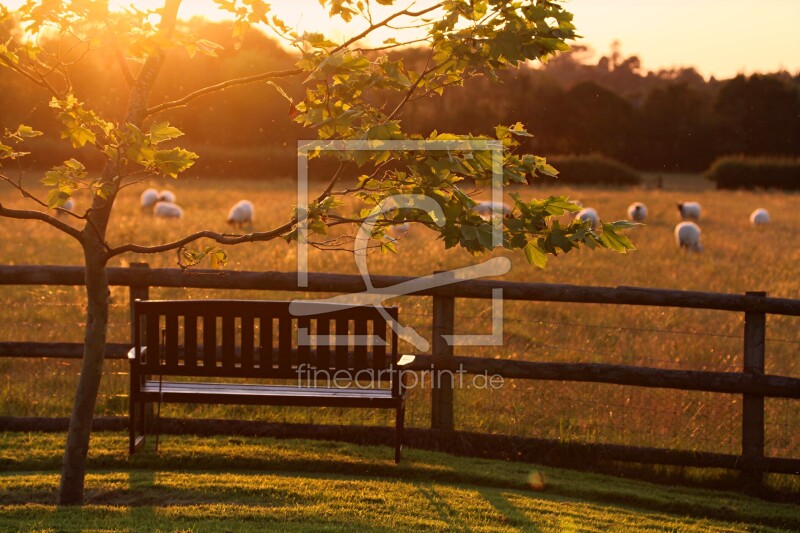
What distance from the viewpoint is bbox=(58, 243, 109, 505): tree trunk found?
610cm

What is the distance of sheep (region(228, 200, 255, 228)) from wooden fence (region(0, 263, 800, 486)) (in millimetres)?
21707

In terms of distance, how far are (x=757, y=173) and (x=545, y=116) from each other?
1285 cm

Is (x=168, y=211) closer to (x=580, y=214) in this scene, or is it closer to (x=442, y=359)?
(x=580, y=214)

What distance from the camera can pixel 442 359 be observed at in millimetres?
7906

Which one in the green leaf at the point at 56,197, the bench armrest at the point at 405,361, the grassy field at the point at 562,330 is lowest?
the grassy field at the point at 562,330

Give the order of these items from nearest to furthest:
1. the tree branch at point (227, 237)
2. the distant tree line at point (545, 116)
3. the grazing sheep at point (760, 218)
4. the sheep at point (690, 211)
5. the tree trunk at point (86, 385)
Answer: the tree branch at point (227, 237), the tree trunk at point (86, 385), the grazing sheep at point (760, 218), the sheep at point (690, 211), the distant tree line at point (545, 116)

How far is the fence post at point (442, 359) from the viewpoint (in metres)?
7.94

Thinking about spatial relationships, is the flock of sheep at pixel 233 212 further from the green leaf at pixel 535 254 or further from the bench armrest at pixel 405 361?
the green leaf at pixel 535 254

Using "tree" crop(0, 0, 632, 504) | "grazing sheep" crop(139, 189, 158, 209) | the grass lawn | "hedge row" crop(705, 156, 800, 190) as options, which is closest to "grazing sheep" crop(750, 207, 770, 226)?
"hedge row" crop(705, 156, 800, 190)

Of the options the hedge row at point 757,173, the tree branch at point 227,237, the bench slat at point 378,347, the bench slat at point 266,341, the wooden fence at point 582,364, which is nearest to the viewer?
the tree branch at point 227,237

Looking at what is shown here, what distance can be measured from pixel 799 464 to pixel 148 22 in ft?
A: 19.6

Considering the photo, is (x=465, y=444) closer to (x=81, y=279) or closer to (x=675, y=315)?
(x=81, y=279)

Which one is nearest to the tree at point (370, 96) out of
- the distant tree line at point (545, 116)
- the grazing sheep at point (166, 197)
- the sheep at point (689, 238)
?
the sheep at point (689, 238)

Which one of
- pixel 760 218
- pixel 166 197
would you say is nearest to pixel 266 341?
pixel 166 197
